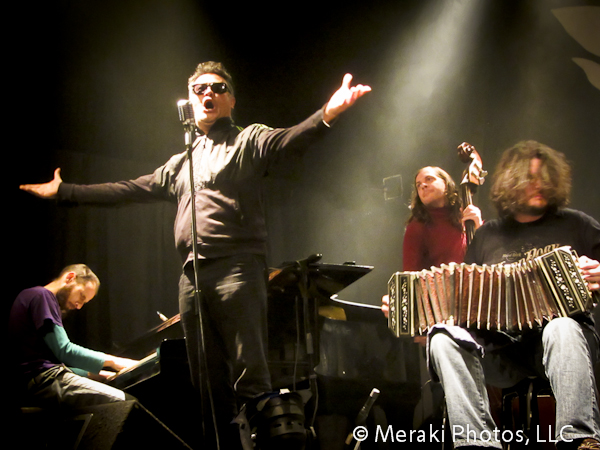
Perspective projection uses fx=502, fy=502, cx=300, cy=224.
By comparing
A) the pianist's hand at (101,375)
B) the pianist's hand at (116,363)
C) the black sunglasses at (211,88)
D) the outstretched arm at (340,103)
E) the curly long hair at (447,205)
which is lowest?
the pianist's hand at (101,375)

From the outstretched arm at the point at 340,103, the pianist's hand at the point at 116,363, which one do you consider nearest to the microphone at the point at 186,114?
the outstretched arm at the point at 340,103

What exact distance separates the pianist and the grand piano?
19 cm

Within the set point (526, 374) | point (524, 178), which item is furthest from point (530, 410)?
point (524, 178)

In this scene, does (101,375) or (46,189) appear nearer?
(46,189)

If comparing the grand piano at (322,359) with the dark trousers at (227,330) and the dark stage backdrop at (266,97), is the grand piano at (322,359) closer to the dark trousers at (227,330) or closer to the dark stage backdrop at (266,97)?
the dark trousers at (227,330)

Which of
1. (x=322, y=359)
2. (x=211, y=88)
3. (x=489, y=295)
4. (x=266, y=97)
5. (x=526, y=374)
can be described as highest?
(x=266, y=97)

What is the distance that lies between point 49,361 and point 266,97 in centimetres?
262

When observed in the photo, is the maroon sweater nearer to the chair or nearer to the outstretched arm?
the chair

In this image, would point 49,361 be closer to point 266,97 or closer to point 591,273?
point 266,97

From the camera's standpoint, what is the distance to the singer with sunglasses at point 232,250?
209cm

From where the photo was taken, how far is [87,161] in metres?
4.25

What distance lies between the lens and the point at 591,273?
1898mm

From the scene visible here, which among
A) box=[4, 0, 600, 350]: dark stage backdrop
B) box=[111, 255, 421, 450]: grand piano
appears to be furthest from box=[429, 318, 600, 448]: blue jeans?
box=[4, 0, 600, 350]: dark stage backdrop

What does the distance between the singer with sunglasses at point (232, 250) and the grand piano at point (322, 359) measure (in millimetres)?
534
